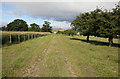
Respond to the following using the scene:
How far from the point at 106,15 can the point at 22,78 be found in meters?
17.3

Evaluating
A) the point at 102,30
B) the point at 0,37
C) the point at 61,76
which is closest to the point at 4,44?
the point at 0,37

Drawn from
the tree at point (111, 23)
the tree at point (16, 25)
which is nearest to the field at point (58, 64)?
the tree at point (111, 23)

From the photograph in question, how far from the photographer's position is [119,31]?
12141mm

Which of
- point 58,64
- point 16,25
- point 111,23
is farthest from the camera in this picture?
point 16,25

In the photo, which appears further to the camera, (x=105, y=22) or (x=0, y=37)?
(x=105, y=22)

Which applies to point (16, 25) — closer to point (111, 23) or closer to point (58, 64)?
point (111, 23)

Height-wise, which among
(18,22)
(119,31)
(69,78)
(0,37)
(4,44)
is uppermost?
(18,22)

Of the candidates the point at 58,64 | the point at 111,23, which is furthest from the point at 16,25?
the point at 58,64

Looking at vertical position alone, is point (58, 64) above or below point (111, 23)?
below

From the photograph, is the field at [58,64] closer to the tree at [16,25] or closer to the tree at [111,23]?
the tree at [111,23]

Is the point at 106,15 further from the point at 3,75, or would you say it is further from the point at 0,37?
the point at 0,37

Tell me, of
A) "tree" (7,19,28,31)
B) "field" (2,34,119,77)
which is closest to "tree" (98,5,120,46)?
"field" (2,34,119,77)

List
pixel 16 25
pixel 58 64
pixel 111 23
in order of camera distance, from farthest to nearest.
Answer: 1. pixel 16 25
2. pixel 111 23
3. pixel 58 64

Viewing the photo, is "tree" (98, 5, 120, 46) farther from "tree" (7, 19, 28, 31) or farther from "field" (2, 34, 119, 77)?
"tree" (7, 19, 28, 31)
